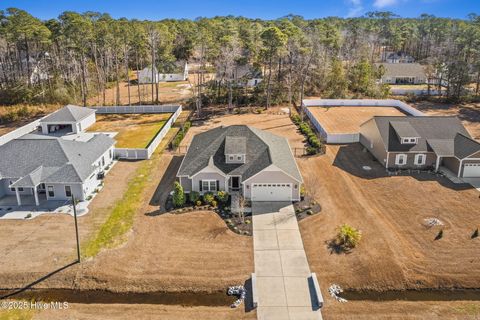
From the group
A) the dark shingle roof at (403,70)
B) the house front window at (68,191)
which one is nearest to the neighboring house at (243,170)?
the house front window at (68,191)

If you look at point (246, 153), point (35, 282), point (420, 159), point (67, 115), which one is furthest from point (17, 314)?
point (67, 115)

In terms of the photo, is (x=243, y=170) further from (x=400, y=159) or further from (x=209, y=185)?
(x=400, y=159)

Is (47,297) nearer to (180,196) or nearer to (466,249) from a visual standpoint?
(180,196)

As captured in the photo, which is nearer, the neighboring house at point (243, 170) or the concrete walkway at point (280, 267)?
the concrete walkway at point (280, 267)

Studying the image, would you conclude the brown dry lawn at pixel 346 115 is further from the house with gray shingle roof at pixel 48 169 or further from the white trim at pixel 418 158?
the house with gray shingle roof at pixel 48 169

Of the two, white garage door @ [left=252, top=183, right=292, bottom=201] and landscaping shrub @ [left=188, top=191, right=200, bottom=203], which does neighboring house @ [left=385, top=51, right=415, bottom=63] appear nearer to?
white garage door @ [left=252, top=183, right=292, bottom=201]
